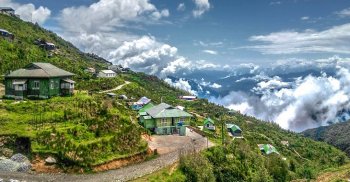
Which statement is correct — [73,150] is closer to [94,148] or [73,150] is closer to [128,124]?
[94,148]

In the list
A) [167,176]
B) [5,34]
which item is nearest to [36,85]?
[167,176]

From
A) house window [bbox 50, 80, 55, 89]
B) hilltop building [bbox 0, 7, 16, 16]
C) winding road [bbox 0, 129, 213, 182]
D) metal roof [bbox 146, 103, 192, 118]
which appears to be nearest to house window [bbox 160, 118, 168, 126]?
metal roof [bbox 146, 103, 192, 118]

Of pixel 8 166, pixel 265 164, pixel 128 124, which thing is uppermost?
pixel 128 124

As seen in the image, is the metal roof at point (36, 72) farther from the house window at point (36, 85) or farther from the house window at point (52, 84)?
the house window at point (52, 84)

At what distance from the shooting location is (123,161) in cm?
3922

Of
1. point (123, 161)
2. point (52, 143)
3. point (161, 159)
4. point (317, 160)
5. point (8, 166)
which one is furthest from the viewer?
point (317, 160)

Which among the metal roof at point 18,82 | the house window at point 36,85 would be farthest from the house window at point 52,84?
the metal roof at point 18,82

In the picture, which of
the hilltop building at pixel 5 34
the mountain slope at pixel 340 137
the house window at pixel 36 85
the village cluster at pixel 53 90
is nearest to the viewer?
the village cluster at pixel 53 90

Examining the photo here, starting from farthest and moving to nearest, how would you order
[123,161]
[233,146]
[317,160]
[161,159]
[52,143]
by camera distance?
[317,160] → [233,146] → [161,159] → [123,161] → [52,143]

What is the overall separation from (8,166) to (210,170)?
20.5m

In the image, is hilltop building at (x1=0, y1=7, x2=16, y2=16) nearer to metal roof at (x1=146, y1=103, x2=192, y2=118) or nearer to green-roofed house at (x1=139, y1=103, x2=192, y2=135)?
metal roof at (x1=146, y1=103, x2=192, y2=118)

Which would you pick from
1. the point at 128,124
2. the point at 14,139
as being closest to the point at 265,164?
the point at 128,124

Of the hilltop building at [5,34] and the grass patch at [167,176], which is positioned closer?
the grass patch at [167,176]

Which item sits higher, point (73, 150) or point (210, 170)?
point (73, 150)
